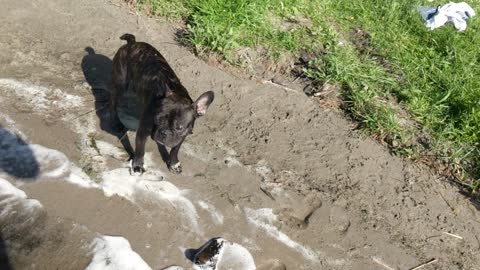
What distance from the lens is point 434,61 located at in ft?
25.8

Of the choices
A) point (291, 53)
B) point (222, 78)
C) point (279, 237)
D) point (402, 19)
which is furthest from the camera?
point (402, 19)

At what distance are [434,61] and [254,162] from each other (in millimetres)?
3600

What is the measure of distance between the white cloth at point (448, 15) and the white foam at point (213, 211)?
17.3 feet

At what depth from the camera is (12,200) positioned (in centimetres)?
497

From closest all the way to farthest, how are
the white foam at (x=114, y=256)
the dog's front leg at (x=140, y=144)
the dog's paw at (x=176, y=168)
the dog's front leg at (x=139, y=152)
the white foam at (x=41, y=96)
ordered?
the white foam at (x=114, y=256), the dog's front leg at (x=140, y=144), the dog's front leg at (x=139, y=152), the dog's paw at (x=176, y=168), the white foam at (x=41, y=96)

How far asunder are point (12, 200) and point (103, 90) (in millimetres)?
1981

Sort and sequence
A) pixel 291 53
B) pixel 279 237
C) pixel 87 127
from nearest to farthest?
pixel 279 237 < pixel 87 127 < pixel 291 53

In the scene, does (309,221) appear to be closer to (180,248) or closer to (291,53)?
(180,248)

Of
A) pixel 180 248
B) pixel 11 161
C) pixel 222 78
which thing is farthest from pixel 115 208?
pixel 222 78

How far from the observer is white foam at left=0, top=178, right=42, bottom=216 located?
16.0 ft

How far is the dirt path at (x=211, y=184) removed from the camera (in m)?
4.99

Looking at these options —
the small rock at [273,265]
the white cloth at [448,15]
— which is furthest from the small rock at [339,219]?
the white cloth at [448,15]

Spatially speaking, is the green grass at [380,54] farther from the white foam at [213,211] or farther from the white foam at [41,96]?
the white foam at [213,211]

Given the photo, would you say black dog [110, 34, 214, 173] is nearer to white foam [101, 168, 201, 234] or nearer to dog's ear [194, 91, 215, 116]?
dog's ear [194, 91, 215, 116]
